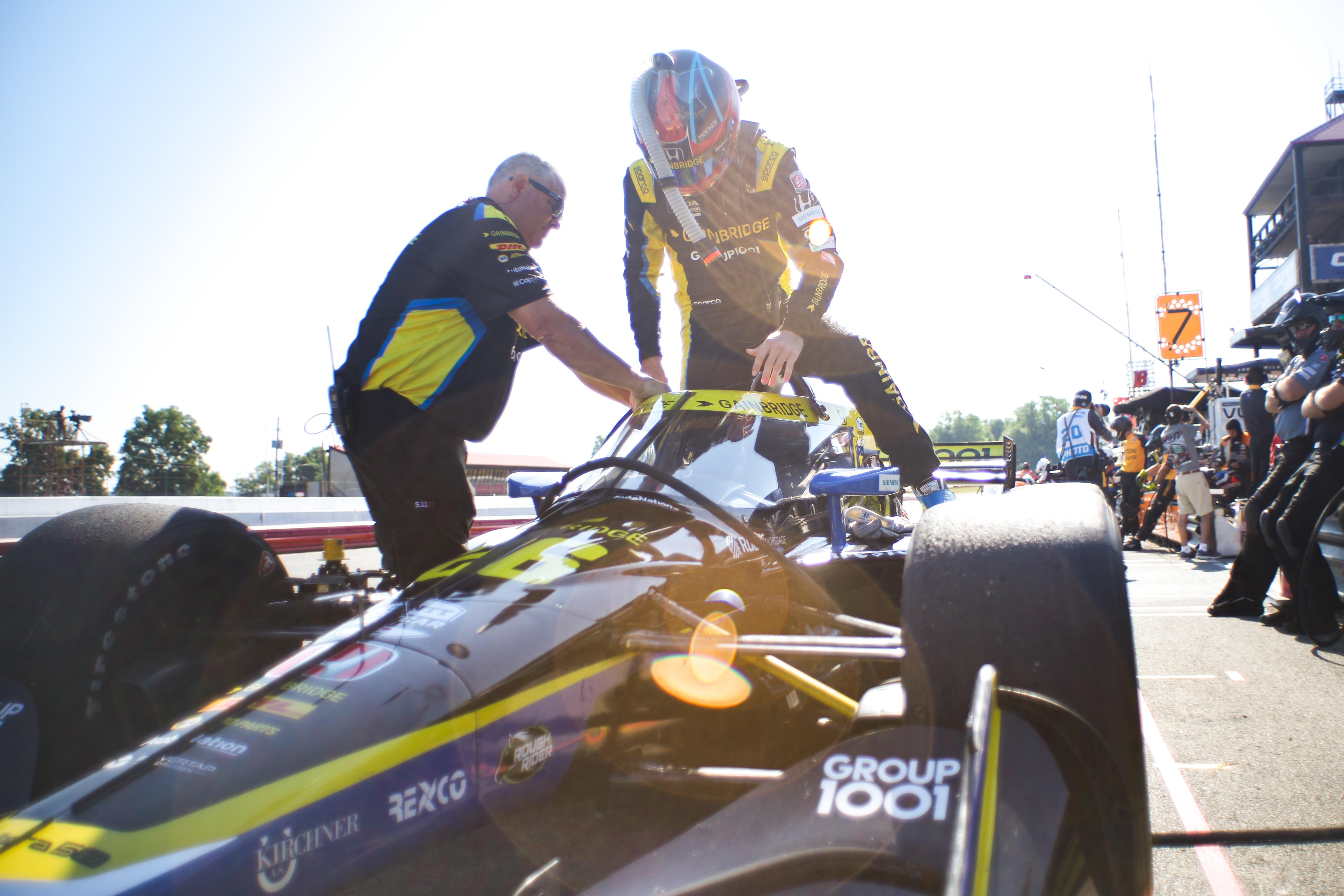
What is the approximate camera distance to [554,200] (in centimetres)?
301

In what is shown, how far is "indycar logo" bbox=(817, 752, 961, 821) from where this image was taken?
1075 millimetres

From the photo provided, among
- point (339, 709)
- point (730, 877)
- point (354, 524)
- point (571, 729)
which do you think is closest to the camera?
point (730, 877)

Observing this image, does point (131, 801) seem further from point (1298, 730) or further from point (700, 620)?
point (1298, 730)

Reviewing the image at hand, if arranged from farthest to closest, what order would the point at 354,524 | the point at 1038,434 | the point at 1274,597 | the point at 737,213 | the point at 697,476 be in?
the point at 1038,434 → the point at 354,524 → the point at 1274,597 → the point at 737,213 → the point at 697,476

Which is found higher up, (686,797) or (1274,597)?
(686,797)

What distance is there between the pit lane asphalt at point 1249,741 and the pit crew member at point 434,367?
1.91m

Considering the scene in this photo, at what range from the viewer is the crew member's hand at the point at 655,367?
3631mm

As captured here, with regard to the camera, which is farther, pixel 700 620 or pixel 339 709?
pixel 700 620

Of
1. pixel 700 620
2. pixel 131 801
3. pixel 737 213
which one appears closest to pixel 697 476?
pixel 700 620

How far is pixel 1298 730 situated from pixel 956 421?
406 ft

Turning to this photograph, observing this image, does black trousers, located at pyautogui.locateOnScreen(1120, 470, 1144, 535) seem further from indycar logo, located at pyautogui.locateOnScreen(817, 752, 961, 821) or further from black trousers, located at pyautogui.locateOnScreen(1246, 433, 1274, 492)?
indycar logo, located at pyautogui.locateOnScreen(817, 752, 961, 821)

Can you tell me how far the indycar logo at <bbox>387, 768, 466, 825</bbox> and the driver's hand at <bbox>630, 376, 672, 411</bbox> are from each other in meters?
1.39

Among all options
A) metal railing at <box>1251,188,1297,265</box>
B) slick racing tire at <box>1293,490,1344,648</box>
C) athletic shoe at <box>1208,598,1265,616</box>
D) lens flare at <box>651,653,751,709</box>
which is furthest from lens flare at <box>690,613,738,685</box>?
metal railing at <box>1251,188,1297,265</box>

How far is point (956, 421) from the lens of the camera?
119 metres
